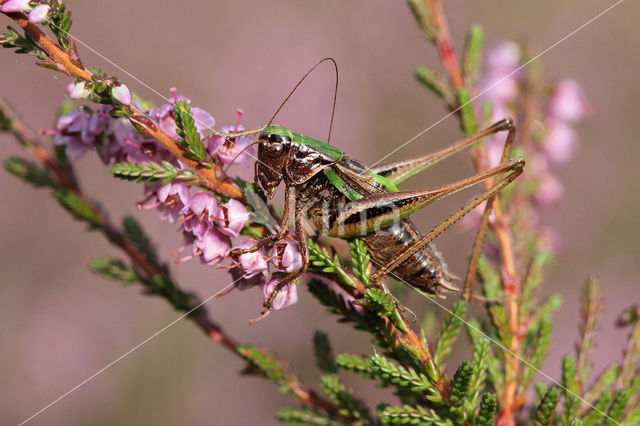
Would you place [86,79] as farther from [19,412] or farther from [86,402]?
[19,412]

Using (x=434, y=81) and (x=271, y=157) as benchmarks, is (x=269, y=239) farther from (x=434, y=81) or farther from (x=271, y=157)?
(x=434, y=81)

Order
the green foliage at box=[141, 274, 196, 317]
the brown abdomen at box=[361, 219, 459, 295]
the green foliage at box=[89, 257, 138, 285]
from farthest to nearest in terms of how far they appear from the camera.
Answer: the green foliage at box=[89, 257, 138, 285]
the green foliage at box=[141, 274, 196, 317]
the brown abdomen at box=[361, 219, 459, 295]

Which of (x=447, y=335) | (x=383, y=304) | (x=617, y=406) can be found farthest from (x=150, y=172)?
(x=617, y=406)

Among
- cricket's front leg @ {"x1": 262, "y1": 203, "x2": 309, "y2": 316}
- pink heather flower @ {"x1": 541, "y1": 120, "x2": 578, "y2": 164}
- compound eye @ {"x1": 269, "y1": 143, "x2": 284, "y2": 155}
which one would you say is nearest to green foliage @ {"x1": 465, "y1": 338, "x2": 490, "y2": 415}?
cricket's front leg @ {"x1": 262, "y1": 203, "x2": 309, "y2": 316}

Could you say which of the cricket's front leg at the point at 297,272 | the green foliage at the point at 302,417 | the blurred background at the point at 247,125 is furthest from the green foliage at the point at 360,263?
the blurred background at the point at 247,125

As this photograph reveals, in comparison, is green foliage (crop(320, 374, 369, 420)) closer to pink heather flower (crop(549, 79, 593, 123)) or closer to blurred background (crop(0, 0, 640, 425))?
pink heather flower (crop(549, 79, 593, 123))
